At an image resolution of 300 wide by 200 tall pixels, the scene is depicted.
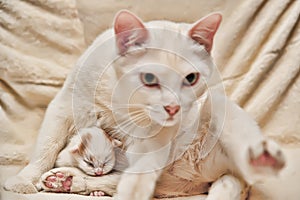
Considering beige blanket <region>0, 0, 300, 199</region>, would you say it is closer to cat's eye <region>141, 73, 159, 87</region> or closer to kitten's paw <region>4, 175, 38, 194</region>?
kitten's paw <region>4, 175, 38, 194</region>

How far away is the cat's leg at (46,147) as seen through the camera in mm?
1132

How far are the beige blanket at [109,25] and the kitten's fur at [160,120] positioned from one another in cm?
9

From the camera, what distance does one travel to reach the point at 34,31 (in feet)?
4.25

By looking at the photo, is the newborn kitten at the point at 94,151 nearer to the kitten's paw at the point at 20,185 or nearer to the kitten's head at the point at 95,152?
the kitten's head at the point at 95,152

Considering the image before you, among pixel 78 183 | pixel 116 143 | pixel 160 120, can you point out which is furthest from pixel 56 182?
pixel 160 120

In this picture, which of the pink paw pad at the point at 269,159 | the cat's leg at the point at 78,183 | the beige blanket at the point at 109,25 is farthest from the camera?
the beige blanket at the point at 109,25

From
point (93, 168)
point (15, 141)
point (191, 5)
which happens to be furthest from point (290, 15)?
point (15, 141)

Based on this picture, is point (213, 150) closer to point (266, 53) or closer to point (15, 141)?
point (266, 53)

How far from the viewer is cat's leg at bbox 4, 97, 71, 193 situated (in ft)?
3.71

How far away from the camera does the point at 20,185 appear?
1.12 metres

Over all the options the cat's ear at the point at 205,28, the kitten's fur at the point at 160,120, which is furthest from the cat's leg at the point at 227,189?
the cat's ear at the point at 205,28

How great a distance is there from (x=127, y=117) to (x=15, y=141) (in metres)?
0.35

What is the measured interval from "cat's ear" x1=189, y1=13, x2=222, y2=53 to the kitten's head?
307mm

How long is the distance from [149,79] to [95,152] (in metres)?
0.25
